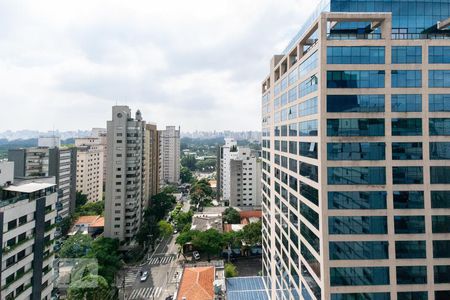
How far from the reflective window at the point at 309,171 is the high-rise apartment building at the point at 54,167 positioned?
49719 millimetres

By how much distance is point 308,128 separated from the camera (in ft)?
57.3

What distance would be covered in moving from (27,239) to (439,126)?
95.8 feet

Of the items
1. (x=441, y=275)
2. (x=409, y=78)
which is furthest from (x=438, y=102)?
(x=441, y=275)

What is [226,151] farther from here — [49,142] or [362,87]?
[362,87]

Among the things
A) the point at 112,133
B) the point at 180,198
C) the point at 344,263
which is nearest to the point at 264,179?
the point at 344,263

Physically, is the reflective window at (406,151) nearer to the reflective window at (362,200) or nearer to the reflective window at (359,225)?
the reflective window at (362,200)

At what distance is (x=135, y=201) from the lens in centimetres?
4853

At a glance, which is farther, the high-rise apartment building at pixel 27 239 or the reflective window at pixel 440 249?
the high-rise apartment building at pixel 27 239

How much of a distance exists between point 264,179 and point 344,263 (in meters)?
18.7

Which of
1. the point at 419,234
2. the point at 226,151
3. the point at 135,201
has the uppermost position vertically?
the point at 226,151

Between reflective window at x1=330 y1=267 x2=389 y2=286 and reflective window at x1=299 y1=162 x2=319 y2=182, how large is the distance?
209 inches

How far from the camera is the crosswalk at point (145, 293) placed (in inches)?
1316

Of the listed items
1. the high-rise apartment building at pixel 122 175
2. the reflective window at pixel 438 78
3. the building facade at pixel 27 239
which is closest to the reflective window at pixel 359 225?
the reflective window at pixel 438 78

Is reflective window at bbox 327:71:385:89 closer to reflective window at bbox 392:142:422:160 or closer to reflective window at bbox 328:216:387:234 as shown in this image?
reflective window at bbox 392:142:422:160
